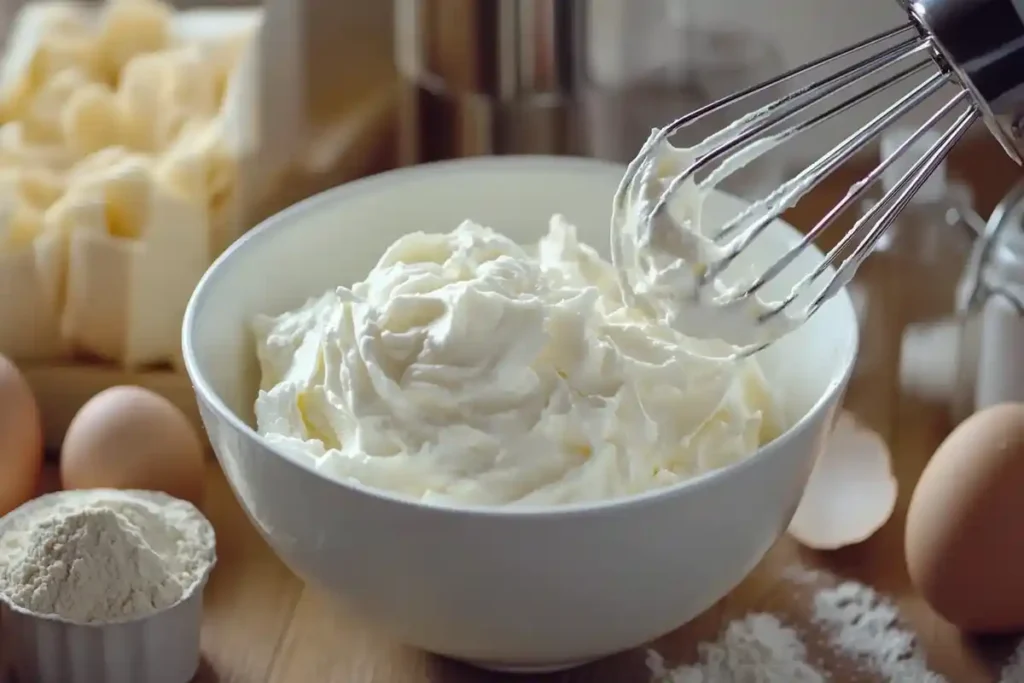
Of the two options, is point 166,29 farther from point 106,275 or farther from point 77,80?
point 106,275

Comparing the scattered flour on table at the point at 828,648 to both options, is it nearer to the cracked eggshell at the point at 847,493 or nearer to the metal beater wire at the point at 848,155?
the cracked eggshell at the point at 847,493

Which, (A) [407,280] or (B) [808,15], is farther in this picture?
(B) [808,15]

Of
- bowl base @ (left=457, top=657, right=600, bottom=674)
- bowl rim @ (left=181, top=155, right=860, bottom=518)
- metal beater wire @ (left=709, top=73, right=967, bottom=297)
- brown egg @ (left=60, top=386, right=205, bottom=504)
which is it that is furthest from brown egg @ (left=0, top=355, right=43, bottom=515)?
metal beater wire @ (left=709, top=73, right=967, bottom=297)

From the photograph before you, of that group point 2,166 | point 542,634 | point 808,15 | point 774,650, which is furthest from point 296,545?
point 808,15

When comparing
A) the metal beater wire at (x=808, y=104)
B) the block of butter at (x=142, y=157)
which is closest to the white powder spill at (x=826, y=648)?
the metal beater wire at (x=808, y=104)

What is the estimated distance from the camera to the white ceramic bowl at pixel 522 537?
51cm

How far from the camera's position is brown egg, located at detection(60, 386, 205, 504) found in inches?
26.6

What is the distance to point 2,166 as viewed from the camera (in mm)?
811

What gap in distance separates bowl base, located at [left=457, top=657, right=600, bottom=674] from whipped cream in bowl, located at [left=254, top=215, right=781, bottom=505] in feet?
0.31

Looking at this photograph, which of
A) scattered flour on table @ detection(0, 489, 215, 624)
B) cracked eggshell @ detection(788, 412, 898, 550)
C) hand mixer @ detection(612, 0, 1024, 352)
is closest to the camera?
hand mixer @ detection(612, 0, 1024, 352)

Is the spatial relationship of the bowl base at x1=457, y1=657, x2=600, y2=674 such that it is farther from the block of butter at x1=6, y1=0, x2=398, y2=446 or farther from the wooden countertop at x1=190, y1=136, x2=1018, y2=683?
the block of butter at x1=6, y1=0, x2=398, y2=446

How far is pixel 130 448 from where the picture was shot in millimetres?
676

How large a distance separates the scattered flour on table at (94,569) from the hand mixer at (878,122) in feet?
0.82

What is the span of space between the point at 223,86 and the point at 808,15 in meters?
0.44
